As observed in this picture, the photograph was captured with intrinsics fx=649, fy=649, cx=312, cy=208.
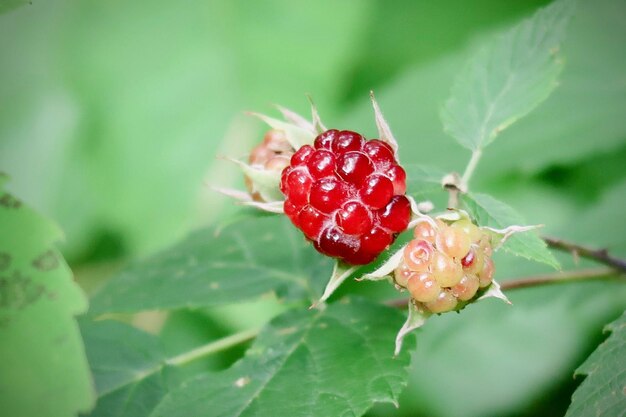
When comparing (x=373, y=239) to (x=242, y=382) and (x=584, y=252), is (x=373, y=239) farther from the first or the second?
(x=584, y=252)

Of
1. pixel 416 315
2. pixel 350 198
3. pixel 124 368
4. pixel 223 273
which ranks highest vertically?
pixel 350 198

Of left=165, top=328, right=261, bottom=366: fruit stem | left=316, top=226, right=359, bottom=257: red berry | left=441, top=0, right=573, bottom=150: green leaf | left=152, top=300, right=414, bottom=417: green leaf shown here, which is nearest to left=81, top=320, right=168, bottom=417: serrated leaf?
left=165, top=328, right=261, bottom=366: fruit stem

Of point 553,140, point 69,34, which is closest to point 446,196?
point 553,140

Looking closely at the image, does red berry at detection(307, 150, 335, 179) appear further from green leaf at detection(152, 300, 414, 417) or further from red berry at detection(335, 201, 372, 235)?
green leaf at detection(152, 300, 414, 417)

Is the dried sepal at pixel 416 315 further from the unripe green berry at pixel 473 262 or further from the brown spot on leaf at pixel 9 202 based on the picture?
the brown spot on leaf at pixel 9 202

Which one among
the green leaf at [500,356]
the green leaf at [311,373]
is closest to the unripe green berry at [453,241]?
the green leaf at [311,373]

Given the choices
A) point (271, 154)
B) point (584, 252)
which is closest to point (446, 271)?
point (271, 154)
